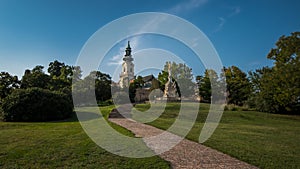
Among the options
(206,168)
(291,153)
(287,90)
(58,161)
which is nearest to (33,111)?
(58,161)

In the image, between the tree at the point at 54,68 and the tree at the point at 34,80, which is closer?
the tree at the point at 34,80

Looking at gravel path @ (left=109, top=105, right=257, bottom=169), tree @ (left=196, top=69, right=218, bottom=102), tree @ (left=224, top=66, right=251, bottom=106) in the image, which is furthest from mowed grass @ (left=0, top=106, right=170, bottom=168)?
tree @ (left=196, top=69, right=218, bottom=102)

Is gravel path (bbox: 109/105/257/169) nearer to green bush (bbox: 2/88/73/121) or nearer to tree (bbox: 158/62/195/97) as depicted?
green bush (bbox: 2/88/73/121)

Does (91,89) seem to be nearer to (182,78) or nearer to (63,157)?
(182,78)

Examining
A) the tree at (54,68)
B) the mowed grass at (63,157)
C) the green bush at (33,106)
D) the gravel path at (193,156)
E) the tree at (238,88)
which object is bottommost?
the gravel path at (193,156)

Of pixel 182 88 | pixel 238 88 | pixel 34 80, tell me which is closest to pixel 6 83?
pixel 34 80

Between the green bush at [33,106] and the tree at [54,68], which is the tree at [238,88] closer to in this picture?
the green bush at [33,106]

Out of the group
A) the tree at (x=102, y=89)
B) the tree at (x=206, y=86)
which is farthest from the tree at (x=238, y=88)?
the tree at (x=102, y=89)

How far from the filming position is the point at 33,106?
13969 mm

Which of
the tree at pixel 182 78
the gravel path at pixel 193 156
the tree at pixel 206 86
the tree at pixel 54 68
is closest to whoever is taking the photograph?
the gravel path at pixel 193 156

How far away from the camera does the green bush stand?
44.5 ft

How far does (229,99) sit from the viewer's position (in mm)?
36844

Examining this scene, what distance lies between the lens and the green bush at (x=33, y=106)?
13.6 metres

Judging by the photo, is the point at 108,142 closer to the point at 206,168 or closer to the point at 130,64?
the point at 206,168
